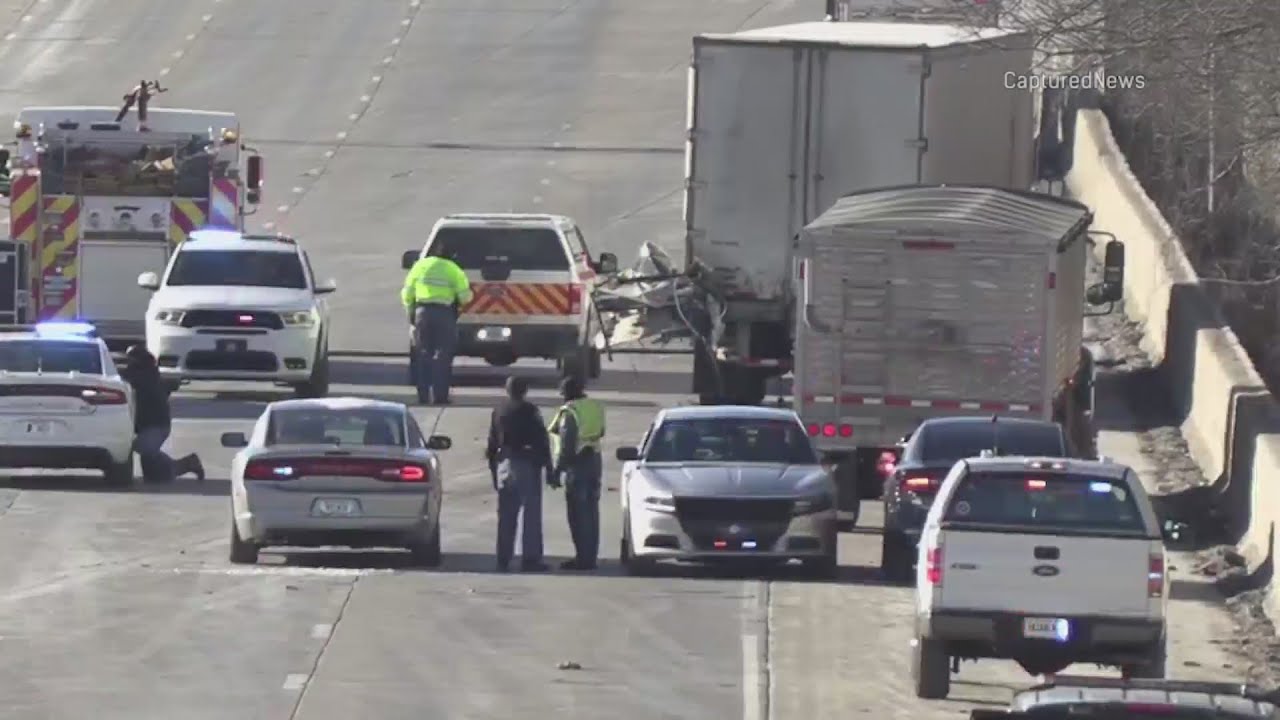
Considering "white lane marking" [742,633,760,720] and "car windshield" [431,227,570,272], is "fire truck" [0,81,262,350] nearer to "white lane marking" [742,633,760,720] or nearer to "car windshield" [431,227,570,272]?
"car windshield" [431,227,570,272]

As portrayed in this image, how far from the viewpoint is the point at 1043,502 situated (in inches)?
698

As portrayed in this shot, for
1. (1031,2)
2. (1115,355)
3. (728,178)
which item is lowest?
(1115,355)

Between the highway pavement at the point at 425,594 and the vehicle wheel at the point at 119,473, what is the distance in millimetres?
268

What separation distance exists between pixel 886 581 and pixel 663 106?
32638 mm

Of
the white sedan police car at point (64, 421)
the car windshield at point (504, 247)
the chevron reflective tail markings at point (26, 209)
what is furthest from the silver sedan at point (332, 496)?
the chevron reflective tail markings at point (26, 209)

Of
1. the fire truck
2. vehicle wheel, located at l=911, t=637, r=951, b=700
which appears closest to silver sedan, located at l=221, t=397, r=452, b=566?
vehicle wheel, located at l=911, t=637, r=951, b=700

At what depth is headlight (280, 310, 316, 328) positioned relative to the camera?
1332 inches

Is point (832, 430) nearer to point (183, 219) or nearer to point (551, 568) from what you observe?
point (551, 568)

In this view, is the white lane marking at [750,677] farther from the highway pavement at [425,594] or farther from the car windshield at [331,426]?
the car windshield at [331,426]

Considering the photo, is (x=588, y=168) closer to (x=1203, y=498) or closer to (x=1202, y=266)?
(x=1202, y=266)

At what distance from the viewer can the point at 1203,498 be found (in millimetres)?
28172

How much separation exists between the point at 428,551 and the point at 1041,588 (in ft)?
23.2

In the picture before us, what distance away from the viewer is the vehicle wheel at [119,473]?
92.0 ft

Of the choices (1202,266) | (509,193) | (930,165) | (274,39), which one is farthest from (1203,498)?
(274,39)
